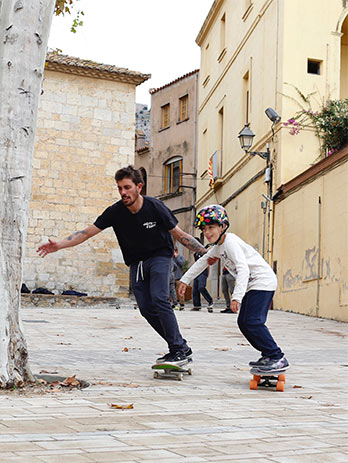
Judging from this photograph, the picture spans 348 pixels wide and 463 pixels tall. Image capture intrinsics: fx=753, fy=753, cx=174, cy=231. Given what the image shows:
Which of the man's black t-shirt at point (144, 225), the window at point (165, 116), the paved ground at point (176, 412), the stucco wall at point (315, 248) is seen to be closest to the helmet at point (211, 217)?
the man's black t-shirt at point (144, 225)

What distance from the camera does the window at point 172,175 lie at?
117 ft

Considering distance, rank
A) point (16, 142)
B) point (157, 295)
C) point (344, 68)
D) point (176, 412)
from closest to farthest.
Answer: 1. point (176, 412)
2. point (16, 142)
3. point (157, 295)
4. point (344, 68)

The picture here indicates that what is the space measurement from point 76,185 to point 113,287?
128 inches

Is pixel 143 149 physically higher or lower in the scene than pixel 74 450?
higher

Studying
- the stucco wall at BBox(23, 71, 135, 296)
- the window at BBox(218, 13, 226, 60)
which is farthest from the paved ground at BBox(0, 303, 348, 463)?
the window at BBox(218, 13, 226, 60)

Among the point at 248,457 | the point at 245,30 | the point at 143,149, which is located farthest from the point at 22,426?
the point at 143,149

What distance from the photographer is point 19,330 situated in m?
5.45

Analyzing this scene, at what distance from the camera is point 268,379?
5.91 m

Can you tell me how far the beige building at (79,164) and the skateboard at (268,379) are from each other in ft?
53.4

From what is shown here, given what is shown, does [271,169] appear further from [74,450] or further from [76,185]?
[74,450]

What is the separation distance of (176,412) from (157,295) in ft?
5.76

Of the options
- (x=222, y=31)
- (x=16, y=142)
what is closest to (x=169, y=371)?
(x=16, y=142)

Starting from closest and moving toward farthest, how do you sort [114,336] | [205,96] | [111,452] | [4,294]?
[111,452] < [4,294] < [114,336] < [205,96]

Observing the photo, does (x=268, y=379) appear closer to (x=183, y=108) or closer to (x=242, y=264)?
(x=242, y=264)
